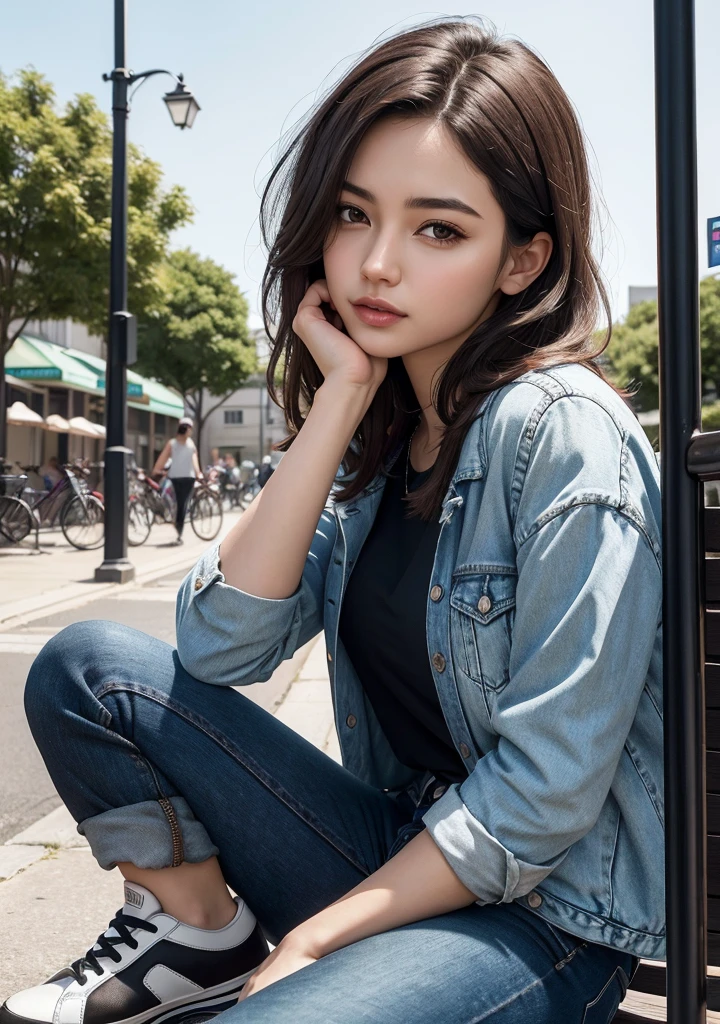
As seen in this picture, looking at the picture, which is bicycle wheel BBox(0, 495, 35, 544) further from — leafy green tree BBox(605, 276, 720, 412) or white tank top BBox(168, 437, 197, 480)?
leafy green tree BBox(605, 276, 720, 412)

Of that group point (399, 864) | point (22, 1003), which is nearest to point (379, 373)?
point (399, 864)

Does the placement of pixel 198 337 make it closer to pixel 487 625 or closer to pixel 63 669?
pixel 63 669

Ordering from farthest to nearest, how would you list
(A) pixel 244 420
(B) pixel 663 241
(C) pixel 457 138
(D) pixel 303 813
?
(A) pixel 244 420 → (D) pixel 303 813 → (C) pixel 457 138 → (B) pixel 663 241

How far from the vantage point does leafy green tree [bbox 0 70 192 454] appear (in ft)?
46.8

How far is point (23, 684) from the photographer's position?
16.8 ft

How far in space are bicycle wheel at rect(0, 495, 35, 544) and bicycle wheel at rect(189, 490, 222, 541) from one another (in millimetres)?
3359

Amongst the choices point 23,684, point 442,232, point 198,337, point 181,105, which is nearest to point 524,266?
point 442,232

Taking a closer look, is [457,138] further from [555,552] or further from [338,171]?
[555,552]

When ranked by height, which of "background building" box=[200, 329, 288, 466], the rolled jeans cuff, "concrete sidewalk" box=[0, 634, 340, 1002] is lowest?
"concrete sidewalk" box=[0, 634, 340, 1002]

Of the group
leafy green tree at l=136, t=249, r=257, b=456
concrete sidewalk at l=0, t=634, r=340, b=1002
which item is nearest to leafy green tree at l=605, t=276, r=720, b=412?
leafy green tree at l=136, t=249, r=257, b=456

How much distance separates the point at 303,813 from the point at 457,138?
100 centimetres

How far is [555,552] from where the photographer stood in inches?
47.3

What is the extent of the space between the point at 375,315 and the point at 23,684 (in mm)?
4118

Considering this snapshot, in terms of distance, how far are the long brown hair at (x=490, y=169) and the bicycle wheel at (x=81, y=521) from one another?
11.4m
